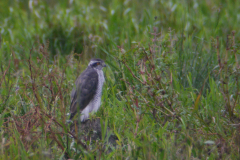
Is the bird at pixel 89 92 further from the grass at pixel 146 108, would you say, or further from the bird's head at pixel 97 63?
the bird's head at pixel 97 63

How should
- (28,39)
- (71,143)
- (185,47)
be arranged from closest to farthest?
(71,143) < (185,47) < (28,39)

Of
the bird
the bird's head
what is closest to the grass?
the bird

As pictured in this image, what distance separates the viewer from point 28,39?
6.76 meters

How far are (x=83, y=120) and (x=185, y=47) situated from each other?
2070 mm

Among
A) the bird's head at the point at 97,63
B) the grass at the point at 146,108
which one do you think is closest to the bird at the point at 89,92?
the grass at the point at 146,108

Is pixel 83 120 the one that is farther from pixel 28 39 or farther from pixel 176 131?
pixel 28 39

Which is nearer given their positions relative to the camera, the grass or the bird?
the grass

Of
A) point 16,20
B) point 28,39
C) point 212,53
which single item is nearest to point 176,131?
point 212,53

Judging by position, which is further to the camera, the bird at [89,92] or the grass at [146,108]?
the bird at [89,92]

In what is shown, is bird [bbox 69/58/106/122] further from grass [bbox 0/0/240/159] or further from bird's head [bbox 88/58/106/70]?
bird's head [bbox 88/58/106/70]

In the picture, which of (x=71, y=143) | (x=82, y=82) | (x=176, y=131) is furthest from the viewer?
(x=82, y=82)

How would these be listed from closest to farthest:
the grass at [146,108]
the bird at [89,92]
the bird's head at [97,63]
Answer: the grass at [146,108] → the bird at [89,92] → the bird's head at [97,63]

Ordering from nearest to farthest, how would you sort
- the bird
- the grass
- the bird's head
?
the grass
the bird
the bird's head

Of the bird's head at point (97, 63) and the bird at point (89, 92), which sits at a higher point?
the bird's head at point (97, 63)
